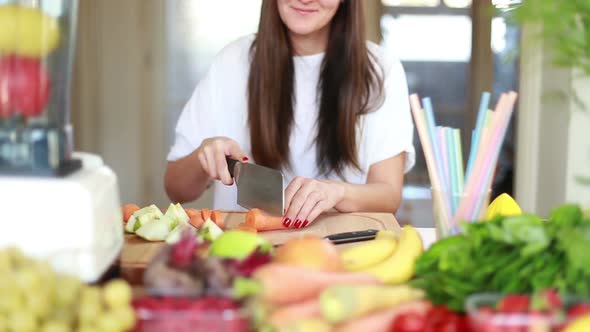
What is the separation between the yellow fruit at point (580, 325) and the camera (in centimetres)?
77

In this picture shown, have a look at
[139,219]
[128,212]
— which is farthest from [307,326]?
[128,212]

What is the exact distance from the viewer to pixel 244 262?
921 millimetres

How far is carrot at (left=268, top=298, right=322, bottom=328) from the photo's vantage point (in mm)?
839

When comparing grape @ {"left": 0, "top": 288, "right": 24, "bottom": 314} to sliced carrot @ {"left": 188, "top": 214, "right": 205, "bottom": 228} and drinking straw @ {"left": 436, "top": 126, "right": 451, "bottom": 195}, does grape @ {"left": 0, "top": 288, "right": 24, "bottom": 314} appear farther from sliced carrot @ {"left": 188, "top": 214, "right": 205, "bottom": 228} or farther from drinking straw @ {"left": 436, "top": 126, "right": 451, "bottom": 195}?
sliced carrot @ {"left": 188, "top": 214, "right": 205, "bottom": 228}

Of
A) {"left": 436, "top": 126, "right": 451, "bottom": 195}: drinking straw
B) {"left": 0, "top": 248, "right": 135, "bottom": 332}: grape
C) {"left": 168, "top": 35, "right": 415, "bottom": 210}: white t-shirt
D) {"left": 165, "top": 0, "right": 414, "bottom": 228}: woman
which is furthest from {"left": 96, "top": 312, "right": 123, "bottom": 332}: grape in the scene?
{"left": 168, "top": 35, "right": 415, "bottom": 210}: white t-shirt

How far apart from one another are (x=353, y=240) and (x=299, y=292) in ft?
1.73

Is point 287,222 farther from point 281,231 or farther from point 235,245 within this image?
point 235,245

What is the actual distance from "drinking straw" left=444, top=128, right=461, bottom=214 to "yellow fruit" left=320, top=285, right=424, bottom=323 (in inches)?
10.5

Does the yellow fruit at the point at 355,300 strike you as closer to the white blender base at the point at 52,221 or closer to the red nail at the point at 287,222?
the white blender base at the point at 52,221

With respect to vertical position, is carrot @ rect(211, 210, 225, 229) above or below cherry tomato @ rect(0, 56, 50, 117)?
below

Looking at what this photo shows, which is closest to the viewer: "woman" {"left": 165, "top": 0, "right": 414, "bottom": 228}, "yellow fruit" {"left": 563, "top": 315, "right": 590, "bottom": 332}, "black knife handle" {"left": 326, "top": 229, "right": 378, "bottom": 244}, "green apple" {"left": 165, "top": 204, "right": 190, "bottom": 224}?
"yellow fruit" {"left": 563, "top": 315, "right": 590, "bottom": 332}

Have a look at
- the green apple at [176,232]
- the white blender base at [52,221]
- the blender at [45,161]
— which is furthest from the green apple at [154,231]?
the white blender base at [52,221]

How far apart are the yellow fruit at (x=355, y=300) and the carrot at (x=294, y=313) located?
2 centimetres

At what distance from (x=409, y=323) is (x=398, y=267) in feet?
0.71
